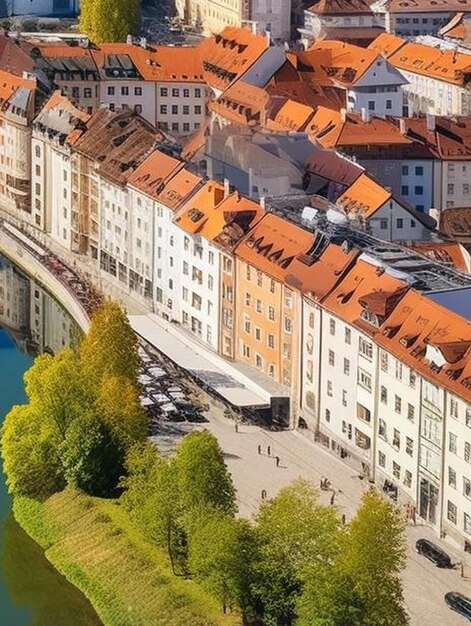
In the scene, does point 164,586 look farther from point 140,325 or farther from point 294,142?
point 294,142

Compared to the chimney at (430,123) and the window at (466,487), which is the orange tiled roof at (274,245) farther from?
the chimney at (430,123)

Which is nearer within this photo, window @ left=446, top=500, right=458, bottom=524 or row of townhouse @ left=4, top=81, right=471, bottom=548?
window @ left=446, top=500, right=458, bottom=524

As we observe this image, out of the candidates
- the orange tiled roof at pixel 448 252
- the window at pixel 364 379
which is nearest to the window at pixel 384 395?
the window at pixel 364 379

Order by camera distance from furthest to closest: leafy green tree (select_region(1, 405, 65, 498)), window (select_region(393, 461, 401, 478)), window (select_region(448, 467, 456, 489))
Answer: leafy green tree (select_region(1, 405, 65, 498)) < window (select_region(393, 461, 401, 478)) < window (select_region(448, 467, 456, 489))

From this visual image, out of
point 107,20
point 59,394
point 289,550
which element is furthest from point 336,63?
point 289,550

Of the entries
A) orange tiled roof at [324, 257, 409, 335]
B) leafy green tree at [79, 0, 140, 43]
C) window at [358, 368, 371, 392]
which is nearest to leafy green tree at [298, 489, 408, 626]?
window at [358, 368, 371, 392]

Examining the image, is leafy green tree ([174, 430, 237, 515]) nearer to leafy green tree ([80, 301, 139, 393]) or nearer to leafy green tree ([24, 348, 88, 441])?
leafy green tree ([24, 348, 88, 441])

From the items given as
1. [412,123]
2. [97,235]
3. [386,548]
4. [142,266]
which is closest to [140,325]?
[142,266]

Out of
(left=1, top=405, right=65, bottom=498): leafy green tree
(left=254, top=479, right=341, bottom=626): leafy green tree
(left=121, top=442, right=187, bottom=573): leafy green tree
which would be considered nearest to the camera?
(left=254, top=479, right=341, bottom=626): leafy green tree
